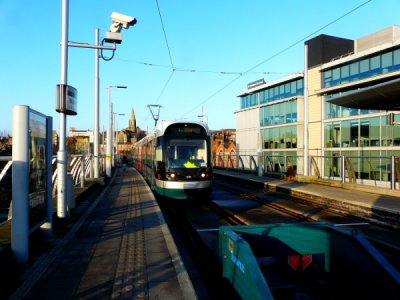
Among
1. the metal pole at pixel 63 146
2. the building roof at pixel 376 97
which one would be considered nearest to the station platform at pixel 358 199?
the building roof at pixel 376 97

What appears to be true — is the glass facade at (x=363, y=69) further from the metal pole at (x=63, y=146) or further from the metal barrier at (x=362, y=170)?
the metal pole at (x=63, y=146)

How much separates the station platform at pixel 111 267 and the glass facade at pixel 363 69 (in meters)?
27.6

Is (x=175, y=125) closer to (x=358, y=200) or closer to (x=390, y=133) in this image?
(x=358, y=200)

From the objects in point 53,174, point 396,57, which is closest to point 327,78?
point 396,57

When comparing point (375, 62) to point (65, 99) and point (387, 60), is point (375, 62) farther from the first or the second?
point (65, 99)

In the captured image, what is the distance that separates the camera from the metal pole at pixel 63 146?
9477 millimetres

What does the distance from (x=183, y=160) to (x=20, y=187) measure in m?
8.60

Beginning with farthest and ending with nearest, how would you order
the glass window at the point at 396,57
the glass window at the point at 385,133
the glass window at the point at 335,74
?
the glass window at the point at 335,74 < the glass window at the point at 385,133 < the glass window at the point at 396,57

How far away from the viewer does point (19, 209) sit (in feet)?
19.3

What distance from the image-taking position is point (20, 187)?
5.85 meters

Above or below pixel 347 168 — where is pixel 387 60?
above

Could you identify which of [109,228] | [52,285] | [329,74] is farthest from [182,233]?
[329,74]

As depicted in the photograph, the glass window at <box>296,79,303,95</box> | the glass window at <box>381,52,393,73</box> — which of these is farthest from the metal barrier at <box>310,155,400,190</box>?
the glass window at <box>296,79,303,95</box>

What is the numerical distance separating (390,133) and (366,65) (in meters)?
6.25
